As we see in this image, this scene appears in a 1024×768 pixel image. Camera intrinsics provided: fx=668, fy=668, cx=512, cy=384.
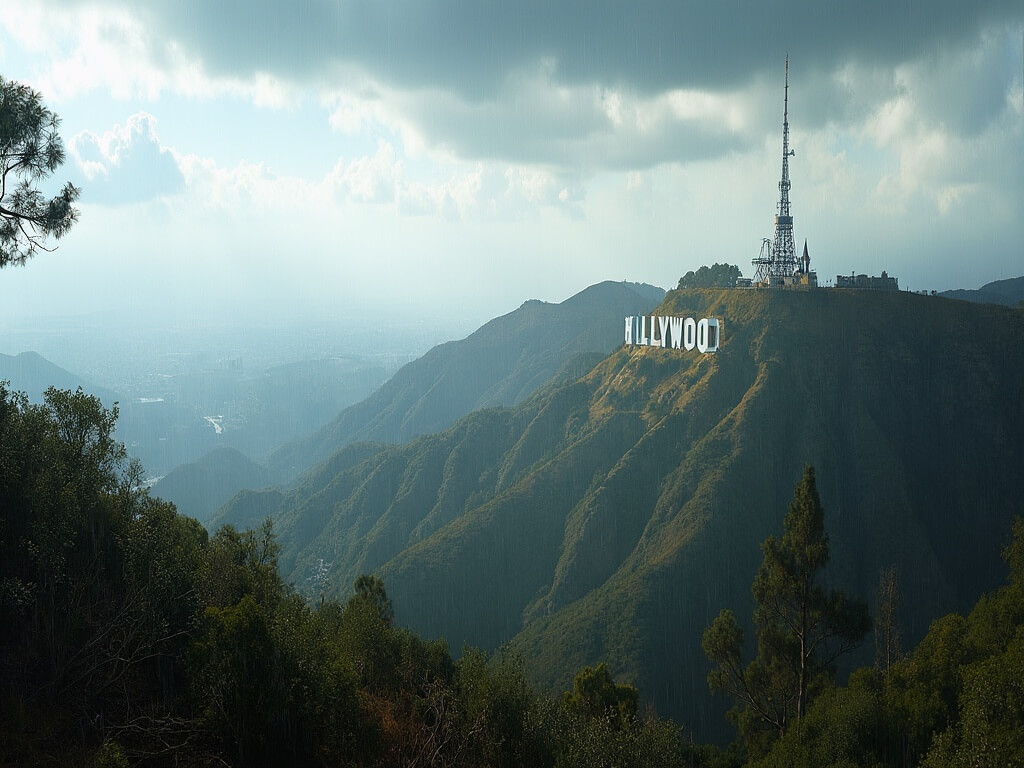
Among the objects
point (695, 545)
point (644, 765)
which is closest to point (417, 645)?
point (644, 765)

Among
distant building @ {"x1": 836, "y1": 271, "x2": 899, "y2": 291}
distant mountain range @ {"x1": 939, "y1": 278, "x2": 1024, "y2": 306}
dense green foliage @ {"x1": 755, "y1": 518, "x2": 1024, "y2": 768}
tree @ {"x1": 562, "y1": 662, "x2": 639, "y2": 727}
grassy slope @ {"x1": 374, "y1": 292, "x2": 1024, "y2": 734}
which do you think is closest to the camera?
dense green foliage @ {"x1": 755, "y1": 518, "x2": 1024, "y2": 768}

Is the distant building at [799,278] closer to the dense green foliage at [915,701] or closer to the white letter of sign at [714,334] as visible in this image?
the white letter of sign at [714,334]

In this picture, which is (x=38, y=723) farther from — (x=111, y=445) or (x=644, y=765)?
(x=644, y=765)

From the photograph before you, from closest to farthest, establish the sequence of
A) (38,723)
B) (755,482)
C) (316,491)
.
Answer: (38,723)
(755,482)
(316,491)


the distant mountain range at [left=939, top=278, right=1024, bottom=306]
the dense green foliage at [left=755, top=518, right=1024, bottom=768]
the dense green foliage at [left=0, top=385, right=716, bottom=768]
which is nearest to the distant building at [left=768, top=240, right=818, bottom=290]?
the distant mountain range at [left=939, top=278, right=1024, bottom=306]

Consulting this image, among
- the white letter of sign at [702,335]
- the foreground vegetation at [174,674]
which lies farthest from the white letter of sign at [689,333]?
the foreground vegetation at [174,674]

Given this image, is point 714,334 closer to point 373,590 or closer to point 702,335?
point 702,335

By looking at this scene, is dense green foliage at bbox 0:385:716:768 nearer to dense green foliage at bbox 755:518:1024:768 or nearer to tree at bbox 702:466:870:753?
dense green foliage at bbox 755:518:1024:768
